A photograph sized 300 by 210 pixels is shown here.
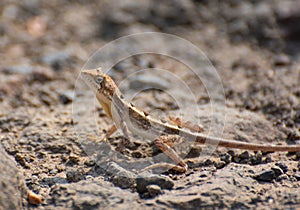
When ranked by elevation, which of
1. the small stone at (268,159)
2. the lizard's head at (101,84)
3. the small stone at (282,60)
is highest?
the small stone at (282,60)

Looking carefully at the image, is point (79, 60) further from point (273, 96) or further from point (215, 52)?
point (273, 96)

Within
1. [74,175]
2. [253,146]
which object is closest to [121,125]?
[74,175]

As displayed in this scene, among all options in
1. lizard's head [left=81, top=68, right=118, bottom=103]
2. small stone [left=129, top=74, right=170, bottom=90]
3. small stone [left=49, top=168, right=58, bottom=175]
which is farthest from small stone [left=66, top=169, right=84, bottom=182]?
small stone [left=129, top=74, right=170, bottom=90]

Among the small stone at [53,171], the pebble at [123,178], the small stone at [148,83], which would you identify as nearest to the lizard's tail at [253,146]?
the pebble at [123,178]

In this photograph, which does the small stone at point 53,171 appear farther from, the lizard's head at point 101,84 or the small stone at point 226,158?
the small stone at point 226,158

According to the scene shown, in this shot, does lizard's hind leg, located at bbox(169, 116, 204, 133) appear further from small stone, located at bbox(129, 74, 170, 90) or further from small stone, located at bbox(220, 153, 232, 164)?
small stone, located at bbox(129, 74, 170, 90)

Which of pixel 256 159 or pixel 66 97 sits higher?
pixel 66 97

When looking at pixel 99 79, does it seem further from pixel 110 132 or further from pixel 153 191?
pixel 153 191
